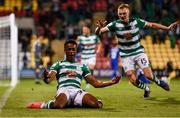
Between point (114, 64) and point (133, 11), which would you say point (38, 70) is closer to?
point (114, 64)

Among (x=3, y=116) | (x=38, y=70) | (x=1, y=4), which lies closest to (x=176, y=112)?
(x=3, y=116)

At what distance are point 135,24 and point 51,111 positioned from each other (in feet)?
12.6

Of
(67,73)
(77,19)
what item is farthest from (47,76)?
(77,19)

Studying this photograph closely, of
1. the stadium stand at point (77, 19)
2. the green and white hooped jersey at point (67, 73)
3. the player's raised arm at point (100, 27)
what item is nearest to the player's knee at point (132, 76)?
the player's raised arm at point (100, 27)

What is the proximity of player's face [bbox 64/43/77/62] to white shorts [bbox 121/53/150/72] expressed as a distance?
9.44 ft

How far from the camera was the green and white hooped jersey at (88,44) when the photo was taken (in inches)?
755

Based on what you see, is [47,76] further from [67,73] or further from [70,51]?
[70,51]

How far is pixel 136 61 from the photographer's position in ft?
45.0

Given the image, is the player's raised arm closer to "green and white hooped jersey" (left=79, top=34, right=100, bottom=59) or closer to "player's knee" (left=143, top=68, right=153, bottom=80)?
"player's knee" (left=143, top=68, right=153, bottom=80)

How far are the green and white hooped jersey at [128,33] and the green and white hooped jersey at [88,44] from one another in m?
5.51

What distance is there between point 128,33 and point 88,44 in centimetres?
597

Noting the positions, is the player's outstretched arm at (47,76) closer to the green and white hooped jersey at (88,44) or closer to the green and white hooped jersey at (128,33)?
the green and white hooped jersey at (128,33)

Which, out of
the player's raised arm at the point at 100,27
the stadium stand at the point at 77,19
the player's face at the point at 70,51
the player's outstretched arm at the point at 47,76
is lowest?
the player's outstretched arm at the point at 47,76

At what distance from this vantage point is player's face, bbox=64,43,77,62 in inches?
430
